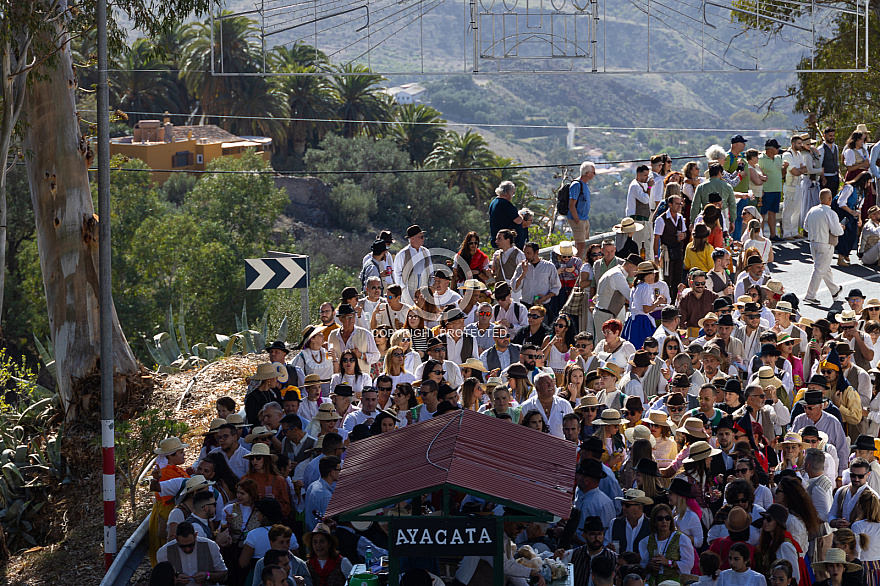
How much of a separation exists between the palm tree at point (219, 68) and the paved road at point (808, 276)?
154 feet

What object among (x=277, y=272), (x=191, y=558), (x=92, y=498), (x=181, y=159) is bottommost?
(x=92, y=498)

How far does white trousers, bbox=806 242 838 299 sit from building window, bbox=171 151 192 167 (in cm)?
4536

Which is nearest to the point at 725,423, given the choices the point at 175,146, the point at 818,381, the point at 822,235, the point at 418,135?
the point at 818,381

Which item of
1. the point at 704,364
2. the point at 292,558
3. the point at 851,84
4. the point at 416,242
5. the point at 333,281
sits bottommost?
the point at 333,281

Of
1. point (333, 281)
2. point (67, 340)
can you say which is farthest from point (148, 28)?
point (333, 281)

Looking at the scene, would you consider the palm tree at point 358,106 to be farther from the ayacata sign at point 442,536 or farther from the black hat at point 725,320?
the ayacata sign at point 442,536

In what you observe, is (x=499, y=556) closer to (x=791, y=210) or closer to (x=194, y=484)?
(x=194, y=484)

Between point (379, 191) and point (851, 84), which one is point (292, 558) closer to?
point (851, 84)

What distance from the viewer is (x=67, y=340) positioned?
1493 cm

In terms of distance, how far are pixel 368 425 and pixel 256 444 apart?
50.3 inches

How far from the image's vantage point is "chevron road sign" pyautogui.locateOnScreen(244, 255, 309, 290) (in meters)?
13.1

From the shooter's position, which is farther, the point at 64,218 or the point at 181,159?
the point at 181,159

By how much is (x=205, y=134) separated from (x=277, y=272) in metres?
48.1

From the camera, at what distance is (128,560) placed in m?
10.5
